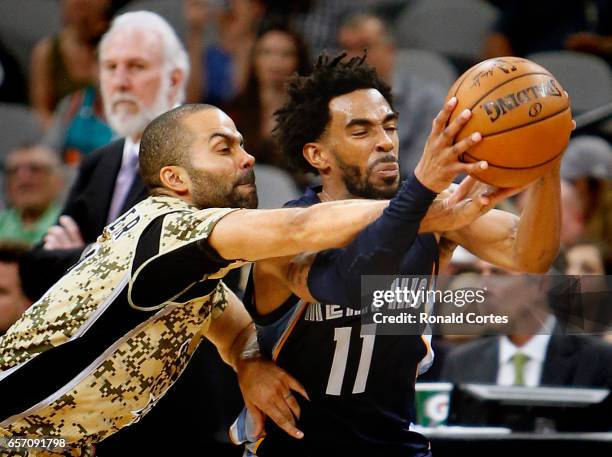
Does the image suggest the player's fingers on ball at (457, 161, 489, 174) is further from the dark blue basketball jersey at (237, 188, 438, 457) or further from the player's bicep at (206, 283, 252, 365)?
the player's bicep at (206, 283, 252, 365)

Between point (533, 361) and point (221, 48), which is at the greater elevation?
point (221, 48)

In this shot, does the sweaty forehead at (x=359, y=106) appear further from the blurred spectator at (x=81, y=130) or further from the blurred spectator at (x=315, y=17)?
the blurred spectator at (x=315, y=17)

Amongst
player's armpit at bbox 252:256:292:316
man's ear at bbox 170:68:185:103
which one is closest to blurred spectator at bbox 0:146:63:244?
man's ear at bbox 170:68:185:103

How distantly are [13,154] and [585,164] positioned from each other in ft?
10.9

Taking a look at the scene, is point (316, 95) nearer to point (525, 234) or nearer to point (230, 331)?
point (230, 331)

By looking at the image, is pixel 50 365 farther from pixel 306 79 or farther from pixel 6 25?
pixel 6 25

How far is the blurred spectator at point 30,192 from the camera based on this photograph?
600 cm

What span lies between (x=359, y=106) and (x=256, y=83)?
9.15 feet

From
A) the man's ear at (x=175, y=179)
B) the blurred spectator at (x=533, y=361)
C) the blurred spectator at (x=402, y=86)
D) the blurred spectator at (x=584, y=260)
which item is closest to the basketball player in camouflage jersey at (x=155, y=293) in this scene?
the man's ear at (x=175, y=179)

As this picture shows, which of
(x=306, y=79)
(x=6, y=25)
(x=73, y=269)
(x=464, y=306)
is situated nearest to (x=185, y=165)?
(x=73, y=269)

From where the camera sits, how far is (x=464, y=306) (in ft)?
12.7

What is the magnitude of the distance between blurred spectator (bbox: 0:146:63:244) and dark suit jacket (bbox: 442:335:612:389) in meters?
2.24

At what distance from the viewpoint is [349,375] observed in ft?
12.4

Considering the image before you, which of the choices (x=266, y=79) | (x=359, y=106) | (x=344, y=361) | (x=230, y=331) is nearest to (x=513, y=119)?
(x=359, y=106)
